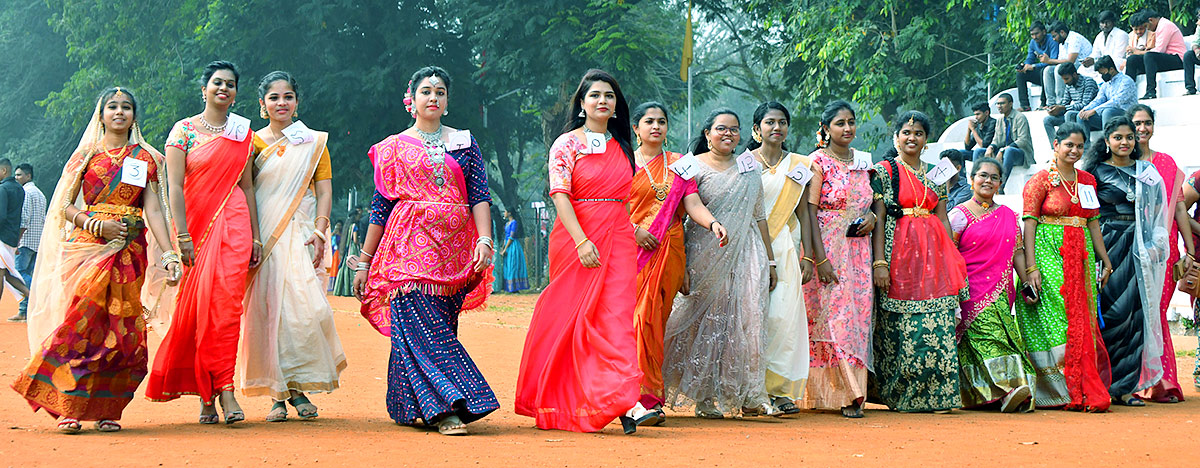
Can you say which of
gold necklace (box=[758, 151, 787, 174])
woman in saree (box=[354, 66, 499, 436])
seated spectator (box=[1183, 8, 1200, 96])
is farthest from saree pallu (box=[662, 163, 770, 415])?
seated spectator (box=[1183, 8, 1200, 96])

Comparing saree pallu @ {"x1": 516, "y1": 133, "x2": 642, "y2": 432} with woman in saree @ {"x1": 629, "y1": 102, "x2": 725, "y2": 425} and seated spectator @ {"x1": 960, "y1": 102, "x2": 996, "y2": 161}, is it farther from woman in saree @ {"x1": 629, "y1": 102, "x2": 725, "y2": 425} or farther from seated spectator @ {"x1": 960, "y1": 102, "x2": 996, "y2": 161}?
seated spectator @ {"x1": 960, "y1": 102, "x2": 996, "y2": 161}

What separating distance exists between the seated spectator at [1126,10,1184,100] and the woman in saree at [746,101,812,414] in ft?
34.7

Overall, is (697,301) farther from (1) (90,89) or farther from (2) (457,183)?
(1) (90,89)

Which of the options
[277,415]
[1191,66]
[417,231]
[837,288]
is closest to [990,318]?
[837,288]

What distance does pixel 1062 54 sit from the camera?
16906 millimetres

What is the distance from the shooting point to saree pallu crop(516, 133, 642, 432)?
560 cm

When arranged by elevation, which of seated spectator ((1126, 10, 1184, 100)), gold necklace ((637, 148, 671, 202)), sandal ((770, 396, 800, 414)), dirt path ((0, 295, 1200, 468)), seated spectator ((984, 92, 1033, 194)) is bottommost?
dirt path ((0, 295, 1200, 468))

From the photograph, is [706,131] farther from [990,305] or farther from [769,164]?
[990,305]

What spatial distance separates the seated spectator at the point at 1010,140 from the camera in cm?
1633

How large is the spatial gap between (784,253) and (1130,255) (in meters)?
2.57

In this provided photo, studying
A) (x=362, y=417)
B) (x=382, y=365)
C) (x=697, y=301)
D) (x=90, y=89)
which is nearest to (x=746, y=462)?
(x=697, y=301)

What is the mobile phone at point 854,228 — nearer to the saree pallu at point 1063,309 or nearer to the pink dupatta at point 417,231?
the saree pallu at point 1063,309

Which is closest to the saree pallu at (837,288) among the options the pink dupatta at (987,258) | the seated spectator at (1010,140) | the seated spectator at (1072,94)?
the pink dupatta at (987,258)

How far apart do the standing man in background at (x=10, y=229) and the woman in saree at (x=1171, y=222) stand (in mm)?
11423
